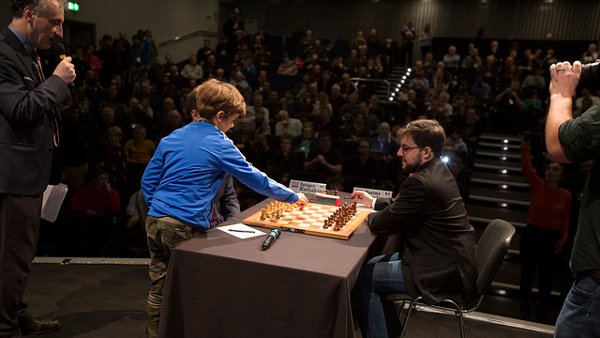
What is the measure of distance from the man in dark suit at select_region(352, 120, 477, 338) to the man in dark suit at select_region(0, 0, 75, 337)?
1633 mm

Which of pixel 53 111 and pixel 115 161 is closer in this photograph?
pixel 53 111

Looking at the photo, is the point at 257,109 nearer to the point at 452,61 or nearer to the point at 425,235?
the point at 425,235

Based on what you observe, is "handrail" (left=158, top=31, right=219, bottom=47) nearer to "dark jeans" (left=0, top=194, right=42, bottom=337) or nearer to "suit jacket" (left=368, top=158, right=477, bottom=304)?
"dark jeans" (left=0, top=194, right=42, bottom=337)

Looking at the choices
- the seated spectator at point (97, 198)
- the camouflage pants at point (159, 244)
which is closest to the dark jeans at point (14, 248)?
the camouflage pants at point (159, 244)

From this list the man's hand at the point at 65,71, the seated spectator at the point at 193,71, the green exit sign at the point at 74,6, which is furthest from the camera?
the seated spectator at the point at 193,71

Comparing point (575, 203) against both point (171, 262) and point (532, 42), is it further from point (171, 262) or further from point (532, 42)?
point (532, 42)

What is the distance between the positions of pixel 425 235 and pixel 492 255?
319 mm

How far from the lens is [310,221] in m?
2.61

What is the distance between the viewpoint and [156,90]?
397 inches

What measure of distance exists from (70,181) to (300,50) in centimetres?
977

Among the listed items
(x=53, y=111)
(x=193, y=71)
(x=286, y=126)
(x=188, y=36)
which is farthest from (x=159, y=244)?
(x=188, y=36)

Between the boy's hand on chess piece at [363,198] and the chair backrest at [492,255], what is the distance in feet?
2.34

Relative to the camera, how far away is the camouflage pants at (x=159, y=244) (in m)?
2.27

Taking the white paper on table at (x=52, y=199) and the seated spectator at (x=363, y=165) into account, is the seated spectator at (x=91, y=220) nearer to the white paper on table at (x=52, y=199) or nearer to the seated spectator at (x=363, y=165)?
the white paper on table at (x=52, y=199)
